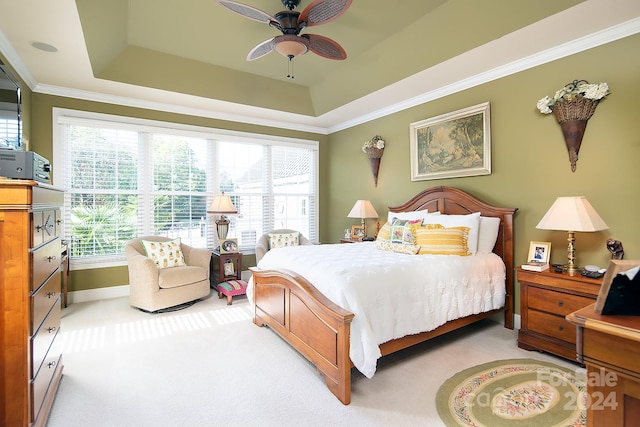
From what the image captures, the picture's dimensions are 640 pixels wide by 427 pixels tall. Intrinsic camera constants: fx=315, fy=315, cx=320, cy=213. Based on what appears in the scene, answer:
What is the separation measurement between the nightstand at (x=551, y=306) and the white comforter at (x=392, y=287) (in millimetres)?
347

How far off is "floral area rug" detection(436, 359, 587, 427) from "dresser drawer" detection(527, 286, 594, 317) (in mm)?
451

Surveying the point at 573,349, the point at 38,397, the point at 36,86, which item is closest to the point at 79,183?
the point at 36,86

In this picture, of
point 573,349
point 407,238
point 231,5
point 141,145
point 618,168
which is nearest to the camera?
point 231,5

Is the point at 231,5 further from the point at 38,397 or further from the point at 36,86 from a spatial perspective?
the point at 36,86

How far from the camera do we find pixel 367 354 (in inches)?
81.6

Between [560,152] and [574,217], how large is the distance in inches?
34.4

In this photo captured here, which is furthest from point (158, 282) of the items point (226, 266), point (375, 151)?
point (375, 151)

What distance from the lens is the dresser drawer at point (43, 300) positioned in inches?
65.2

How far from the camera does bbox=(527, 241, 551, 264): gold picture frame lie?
3.02 m

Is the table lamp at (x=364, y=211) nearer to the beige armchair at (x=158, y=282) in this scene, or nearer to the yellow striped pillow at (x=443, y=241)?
the yellow striped pillow at (x=443, y=241)

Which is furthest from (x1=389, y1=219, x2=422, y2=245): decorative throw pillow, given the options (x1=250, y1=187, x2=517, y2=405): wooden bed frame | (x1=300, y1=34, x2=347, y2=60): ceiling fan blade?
(x1=300, y1=34, x2=347, y2=60): ceiling fan blade

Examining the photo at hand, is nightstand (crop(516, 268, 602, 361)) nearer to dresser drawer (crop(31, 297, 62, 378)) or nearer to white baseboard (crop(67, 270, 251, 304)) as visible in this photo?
dresser drawer (crop(31, 297, 62, 378))

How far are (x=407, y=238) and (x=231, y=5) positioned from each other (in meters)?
2.70

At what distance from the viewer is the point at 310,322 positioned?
246 cm
